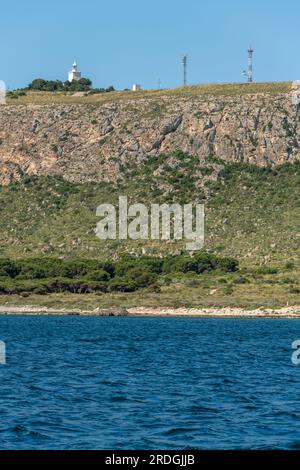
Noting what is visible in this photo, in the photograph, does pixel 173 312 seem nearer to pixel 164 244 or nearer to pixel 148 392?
pixel 164 244

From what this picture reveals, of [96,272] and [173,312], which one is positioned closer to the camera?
[173,312]

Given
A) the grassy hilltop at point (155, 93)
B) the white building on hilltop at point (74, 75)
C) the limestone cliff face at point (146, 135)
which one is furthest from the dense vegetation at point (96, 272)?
the white building on hilltop at point (74, 75)

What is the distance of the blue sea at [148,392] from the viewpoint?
2944cm

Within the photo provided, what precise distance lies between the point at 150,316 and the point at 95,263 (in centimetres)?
1150

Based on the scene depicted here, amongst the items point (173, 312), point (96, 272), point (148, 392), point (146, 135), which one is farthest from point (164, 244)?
point (148, 392)

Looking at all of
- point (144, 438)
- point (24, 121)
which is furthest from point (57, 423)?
point (24, 121)

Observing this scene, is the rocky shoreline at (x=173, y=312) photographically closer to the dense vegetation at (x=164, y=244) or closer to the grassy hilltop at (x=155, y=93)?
the dense vegetation at (x=164, y=244)

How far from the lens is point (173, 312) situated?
95.4m

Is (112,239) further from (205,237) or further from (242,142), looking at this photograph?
(242,142)

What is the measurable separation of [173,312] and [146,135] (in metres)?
38.5

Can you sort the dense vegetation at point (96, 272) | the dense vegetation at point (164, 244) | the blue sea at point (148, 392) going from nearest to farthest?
the blue sea at point (148, 392)
the dense vegetation at point (164, 244)
the dense vegetation at point (96, 272)

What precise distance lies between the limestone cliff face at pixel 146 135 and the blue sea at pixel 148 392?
184 feet

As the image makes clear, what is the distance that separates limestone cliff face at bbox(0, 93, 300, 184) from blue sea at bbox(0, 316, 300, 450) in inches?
2213

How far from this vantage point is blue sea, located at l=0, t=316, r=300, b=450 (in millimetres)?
29438
